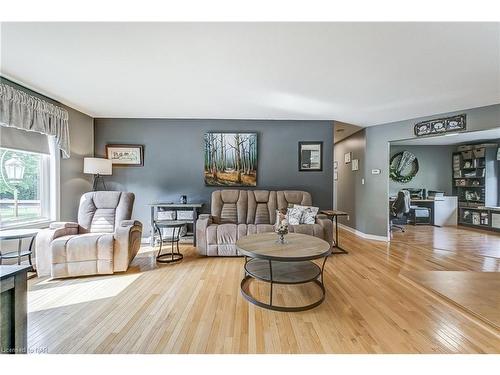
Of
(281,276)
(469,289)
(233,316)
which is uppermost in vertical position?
(281,276)

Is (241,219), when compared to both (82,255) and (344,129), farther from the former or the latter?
(344,129)

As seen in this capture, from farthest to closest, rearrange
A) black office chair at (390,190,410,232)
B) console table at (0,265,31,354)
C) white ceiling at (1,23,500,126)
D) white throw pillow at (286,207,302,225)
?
black office chair at (390,190,410,232) < white throw pillow at (286,207,302,225) < white ceiling at (1,23,500,126) < console table at (0,265,31,354)

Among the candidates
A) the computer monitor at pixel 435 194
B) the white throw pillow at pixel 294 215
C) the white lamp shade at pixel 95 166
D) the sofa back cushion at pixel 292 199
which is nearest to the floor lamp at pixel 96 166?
the white lamp shade at pixel 95 166

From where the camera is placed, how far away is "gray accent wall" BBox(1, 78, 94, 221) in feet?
11.6

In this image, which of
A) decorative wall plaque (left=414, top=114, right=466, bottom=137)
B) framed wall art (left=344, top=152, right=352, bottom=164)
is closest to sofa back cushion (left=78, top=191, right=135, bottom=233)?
framed wall art (left=344, top=152, right=352, bottom=164)

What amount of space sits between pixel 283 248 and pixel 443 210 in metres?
6.36

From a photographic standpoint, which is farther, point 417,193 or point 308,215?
point 417,193

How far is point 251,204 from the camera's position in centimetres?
383

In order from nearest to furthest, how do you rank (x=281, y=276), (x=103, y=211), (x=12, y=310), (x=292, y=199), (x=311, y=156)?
(x=12, y=310) → (x=281, y=276) → (x=103, y=211) → (x=292, y=199) → (x=311, y=156)

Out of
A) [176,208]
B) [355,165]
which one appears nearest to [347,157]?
[355,165]

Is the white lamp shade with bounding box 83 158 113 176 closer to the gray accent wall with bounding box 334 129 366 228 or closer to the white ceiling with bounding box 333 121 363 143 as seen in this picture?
the white ceiling with bounding box 333 121 363 143

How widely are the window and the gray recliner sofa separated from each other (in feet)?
7.61

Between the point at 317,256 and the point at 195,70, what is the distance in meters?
2.26
